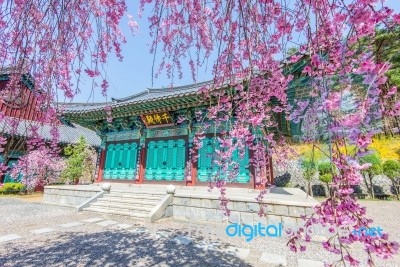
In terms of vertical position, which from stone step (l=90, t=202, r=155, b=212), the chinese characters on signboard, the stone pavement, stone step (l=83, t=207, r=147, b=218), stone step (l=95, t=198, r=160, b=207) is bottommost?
the stone pavement

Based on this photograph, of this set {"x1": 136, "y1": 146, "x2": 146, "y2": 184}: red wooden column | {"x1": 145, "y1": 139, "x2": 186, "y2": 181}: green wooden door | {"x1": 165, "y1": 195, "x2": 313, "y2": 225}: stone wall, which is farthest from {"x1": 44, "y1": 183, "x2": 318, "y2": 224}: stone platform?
{"x1": 136, "y1": 146, "x2": 146, "y2": 184}: red wooden column

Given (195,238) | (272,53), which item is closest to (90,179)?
(195,238)

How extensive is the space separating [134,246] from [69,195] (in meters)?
6.29

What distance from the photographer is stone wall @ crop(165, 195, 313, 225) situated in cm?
500

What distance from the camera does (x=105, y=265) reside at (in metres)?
3.15

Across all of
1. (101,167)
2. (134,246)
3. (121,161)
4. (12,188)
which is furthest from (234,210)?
(12,188)

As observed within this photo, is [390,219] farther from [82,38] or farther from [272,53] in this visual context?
[82,38]

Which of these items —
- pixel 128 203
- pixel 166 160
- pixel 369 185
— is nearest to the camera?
pixel 128 203

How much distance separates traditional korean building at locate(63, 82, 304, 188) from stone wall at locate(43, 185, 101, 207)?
185 centimetres

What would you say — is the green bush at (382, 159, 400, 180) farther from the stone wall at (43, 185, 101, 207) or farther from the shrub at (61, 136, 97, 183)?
the shrub at (61, 136, 97, 183)

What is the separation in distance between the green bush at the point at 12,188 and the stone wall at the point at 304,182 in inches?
629

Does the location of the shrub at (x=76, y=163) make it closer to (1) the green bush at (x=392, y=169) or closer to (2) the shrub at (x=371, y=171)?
(2) the shrub at (x=371, y=171)

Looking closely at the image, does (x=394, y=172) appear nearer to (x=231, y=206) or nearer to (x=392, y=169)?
(x=392, y=169)

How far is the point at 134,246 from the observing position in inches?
158
